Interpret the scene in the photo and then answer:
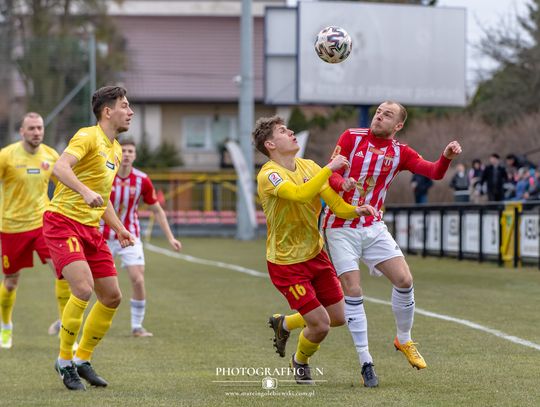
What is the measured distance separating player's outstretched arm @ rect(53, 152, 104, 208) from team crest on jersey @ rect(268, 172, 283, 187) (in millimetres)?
1189

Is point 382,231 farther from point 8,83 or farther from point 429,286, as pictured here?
point 8,83

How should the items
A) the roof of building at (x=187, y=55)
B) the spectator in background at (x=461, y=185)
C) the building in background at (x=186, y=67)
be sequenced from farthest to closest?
the roof of building at (x=187, y=55)
the building in background at (x=186, y=67)
the spectator in background at (x=461, y=185)

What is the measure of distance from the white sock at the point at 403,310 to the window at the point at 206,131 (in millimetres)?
47683

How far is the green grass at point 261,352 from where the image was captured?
313 inches

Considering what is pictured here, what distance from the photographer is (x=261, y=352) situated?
10594 millimetres

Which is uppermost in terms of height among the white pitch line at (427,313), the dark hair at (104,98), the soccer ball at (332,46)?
the soccer ball at (332,46)

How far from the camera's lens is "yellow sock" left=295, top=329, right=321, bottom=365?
28.1ft

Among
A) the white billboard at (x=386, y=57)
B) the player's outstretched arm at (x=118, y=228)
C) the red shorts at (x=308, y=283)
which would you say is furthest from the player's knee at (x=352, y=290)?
the white billboard at (x=386, y=57)

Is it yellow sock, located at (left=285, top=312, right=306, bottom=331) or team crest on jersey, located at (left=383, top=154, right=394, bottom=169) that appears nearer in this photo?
team crest on jersey, located at (left=383, top=154, right=394, bottom=169)

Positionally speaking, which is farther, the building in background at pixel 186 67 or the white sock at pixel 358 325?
the building in background at pixel 186 67

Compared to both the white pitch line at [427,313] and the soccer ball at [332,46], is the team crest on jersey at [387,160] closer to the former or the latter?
the soccer ball at [332,46]

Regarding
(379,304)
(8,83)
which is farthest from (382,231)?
(8,83)

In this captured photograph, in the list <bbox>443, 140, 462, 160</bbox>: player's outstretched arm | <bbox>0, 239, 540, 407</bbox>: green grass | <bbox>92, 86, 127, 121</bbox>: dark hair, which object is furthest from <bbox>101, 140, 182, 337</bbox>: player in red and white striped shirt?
<bbox>443, 140, 462, 160</bbox>: player's outstretched arm

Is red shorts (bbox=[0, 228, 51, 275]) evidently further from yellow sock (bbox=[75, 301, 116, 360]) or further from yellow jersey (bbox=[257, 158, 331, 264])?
yellow jersey (bbox=[257, 158, 331, 264])
